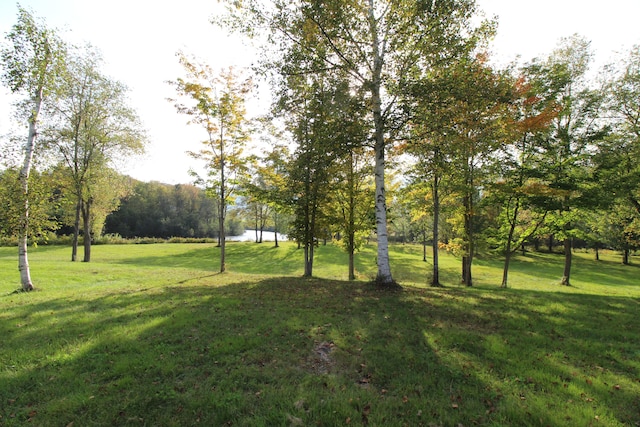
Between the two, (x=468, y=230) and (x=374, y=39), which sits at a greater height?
(x=374, y=39)

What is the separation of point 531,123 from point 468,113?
6345 millimetres

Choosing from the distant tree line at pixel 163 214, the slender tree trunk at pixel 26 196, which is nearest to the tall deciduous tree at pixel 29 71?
the slender tree trunk at pixel 26 196

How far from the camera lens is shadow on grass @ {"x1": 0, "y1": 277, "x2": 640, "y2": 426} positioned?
12.2 feet

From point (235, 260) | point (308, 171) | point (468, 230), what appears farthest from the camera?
point (235, 260)

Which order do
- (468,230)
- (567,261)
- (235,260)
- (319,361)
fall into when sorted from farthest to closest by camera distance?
1. (235,260)
2. (567,261)
3. (468,230)
4. (319,361)

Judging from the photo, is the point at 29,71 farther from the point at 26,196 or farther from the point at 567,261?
the point at 567,261

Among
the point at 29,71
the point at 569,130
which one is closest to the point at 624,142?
the point at 569,130

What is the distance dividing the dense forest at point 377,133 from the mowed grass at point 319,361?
4266 mm

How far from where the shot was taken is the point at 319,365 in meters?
4.97

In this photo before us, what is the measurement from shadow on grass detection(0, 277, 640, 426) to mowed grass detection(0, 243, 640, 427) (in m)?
0.03

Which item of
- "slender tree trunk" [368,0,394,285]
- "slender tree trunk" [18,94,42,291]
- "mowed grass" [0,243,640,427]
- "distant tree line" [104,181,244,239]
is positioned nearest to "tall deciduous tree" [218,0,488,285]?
"slender tree trunk" [368,0,394,285]

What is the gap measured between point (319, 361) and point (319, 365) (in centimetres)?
13

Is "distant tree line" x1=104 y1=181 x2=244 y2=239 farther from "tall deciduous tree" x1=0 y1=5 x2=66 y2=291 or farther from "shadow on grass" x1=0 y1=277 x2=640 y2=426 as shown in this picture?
"shadow on grass" x1=0 y1=277 x2=640 y2=426

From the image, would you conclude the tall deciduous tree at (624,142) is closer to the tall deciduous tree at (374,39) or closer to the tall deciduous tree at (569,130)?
the tall deciduous tree at (569,130)
